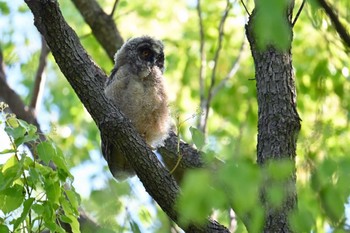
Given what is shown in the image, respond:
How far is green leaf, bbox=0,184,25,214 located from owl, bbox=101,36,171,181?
2.98 ft

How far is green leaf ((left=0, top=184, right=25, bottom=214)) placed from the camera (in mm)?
3852

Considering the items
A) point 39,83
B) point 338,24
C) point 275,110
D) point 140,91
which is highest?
point 39,83

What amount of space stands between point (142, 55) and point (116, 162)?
0.73 meters

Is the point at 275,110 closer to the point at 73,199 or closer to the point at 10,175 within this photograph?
the point at 73,199

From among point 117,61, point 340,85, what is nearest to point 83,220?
point 117,61

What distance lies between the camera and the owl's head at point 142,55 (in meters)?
4.84

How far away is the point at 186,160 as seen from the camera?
17.4 feet

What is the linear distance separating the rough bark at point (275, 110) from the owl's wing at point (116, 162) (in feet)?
3.33

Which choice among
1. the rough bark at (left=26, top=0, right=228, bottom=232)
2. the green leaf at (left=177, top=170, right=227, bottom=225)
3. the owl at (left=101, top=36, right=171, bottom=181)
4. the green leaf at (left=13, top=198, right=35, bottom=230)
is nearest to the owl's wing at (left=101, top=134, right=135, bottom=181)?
the owl at (left=101, top=36, right=171, bottom=181)

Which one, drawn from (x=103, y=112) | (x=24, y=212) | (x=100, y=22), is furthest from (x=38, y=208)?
(x=100, y=22)

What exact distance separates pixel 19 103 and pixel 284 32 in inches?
184

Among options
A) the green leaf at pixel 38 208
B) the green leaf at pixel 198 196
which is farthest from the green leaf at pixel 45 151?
the green leaf at pixel 198 196

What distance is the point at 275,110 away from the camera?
438 centimetres

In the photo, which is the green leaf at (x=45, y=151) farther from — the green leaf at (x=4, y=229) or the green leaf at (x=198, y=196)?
the green leaf at (x=198, y=196)
